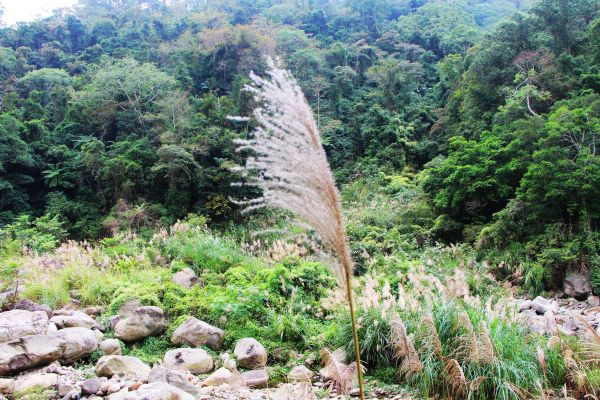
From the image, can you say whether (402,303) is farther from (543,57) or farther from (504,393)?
(543,57)

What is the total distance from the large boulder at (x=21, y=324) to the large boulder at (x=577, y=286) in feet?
28.5

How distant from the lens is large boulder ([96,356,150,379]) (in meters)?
3.51

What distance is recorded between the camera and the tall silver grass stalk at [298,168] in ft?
4.33

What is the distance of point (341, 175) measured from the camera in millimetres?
19703

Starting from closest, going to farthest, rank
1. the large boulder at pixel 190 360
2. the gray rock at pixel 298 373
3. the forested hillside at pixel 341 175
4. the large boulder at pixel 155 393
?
the large boulder at pixel 155 393 < the gray rock at pixel 298 373 < the large boulder at pixel 190 360 < the forested hillside at pixel 341 175

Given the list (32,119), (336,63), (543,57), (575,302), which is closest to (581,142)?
(575,302)

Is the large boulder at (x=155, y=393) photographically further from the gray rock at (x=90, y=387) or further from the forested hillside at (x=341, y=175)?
the forested hillside at (x=341, y=175)

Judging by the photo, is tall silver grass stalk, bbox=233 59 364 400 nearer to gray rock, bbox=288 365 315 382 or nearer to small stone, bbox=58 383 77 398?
gray rock, bbox=288 365 315 382

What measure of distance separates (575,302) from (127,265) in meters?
8.12

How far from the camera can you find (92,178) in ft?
58.0

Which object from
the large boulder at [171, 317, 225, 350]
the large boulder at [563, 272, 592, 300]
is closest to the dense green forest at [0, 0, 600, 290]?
the large boulder at [563, 272, 592, 300]

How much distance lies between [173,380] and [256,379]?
2.71 ft

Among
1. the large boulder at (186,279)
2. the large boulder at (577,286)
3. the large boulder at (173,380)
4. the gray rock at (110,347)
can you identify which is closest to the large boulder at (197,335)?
the gray rock at (110,347)

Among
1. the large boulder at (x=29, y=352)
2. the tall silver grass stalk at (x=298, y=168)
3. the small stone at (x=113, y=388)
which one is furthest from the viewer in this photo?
the large boulder at (x=29, y=352)
